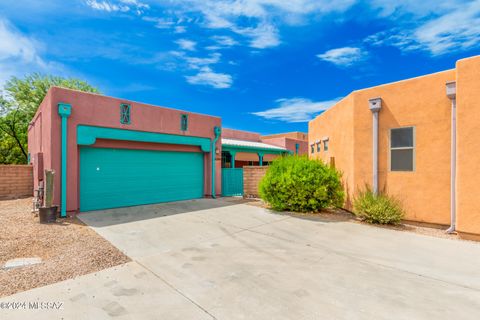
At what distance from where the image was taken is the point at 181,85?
14922mm

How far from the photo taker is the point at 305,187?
804 cm

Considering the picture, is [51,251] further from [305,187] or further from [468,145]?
[468,145]

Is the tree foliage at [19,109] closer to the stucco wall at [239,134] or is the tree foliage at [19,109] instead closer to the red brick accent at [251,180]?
the stucco wall at [239,134]

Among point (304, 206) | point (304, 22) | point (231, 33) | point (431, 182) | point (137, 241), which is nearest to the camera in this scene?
point (137, 241)

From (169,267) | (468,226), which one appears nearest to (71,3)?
(169,267)

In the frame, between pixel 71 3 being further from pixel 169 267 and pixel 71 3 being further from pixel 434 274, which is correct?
pixel 434 274

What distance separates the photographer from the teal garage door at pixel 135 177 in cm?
819

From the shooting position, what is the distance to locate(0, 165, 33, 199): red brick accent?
439 inches

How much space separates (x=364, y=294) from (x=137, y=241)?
4524 millimetres

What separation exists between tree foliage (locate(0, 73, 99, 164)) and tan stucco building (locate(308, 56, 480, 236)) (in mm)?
24935

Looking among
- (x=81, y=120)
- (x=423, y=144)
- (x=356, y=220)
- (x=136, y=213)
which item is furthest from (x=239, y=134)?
(x=423, y=144)

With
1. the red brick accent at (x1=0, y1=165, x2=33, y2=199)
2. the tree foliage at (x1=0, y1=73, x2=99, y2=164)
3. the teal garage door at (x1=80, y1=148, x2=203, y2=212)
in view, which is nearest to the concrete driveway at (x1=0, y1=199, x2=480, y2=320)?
the teal garage door at (x1=80, y1=148, x2=203, y2=212)

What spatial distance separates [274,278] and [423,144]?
6.11 metres

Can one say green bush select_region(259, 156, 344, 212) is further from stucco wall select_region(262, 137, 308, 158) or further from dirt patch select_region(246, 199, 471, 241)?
stucco wall select_region(262, 137, 308, 158)
